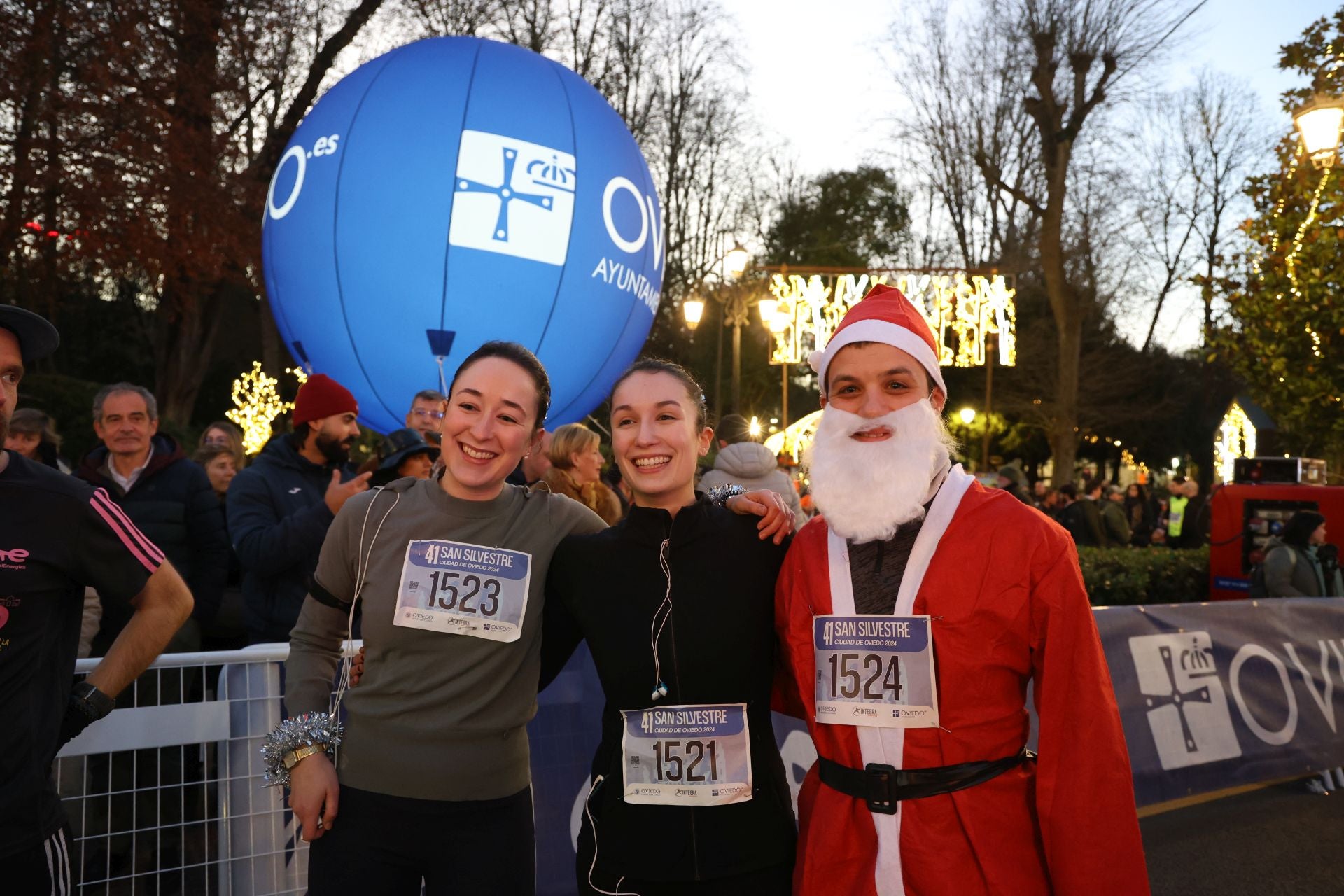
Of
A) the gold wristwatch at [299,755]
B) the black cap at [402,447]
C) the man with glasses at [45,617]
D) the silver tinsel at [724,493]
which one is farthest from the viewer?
the black cap at [402,447]

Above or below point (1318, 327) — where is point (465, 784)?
below

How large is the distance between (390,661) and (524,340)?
3972mm

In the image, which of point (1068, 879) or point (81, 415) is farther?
point (81, 415)

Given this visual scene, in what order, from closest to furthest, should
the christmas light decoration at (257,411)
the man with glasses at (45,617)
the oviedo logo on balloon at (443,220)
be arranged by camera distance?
A: 1. the man with glasses at (45,617)
2. the oviedo logo on balloon at (443,220)
3. the christmas light decoration at (257,411)

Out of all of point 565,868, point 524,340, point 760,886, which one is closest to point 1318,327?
point 524,340

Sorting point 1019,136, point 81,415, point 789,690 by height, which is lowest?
point 789,690

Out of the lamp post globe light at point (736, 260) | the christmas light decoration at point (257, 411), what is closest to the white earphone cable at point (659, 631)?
the lamp post globe light at point (736, 260)

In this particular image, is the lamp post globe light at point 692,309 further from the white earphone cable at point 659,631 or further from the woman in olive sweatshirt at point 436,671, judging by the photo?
the white earphone cable at point 659,631

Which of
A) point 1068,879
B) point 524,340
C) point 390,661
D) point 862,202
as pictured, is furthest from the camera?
point 862,202

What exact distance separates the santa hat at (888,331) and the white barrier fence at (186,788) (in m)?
2.06

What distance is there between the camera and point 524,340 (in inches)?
242

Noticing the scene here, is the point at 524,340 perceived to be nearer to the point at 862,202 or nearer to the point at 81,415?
the point at 81,415

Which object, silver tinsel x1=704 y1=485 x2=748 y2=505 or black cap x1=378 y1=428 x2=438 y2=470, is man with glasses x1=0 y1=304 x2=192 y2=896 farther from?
silver tinsel x1=704 y1=485 x2=748 y2=505

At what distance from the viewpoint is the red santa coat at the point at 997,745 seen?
2.01m
